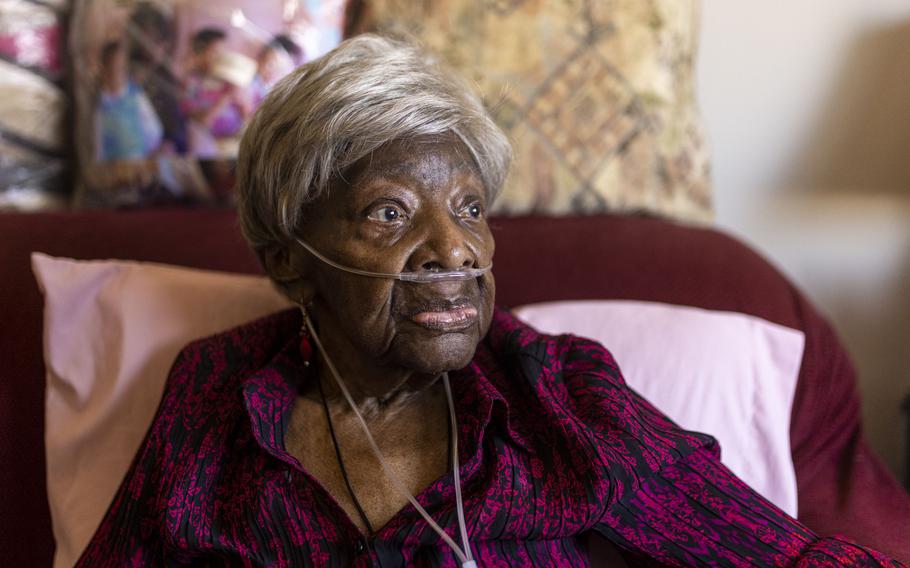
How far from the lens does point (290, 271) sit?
4.14ft

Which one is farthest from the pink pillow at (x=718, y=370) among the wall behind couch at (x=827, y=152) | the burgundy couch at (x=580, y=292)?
the wall behind couch at (x=827, y=152)

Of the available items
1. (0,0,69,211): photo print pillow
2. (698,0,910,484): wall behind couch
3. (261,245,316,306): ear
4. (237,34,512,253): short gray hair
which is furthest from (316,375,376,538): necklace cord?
(698,0,910,484): wall behind couch

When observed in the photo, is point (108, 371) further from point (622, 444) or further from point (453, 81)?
point (622, 444)

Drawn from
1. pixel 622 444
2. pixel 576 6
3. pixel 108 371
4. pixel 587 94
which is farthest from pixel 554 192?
pixel 108 371

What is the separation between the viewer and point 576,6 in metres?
1.82

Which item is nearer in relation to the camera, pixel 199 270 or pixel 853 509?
pixel 853 509

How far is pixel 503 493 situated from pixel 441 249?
1.05ft

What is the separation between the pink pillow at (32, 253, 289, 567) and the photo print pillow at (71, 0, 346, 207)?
332 mm

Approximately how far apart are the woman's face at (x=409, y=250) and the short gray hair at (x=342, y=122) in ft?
0.08

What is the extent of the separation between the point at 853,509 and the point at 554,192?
2.73ft

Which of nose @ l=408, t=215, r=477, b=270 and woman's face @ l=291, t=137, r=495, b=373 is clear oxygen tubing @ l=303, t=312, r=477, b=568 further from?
nose @ l=408, t=215, r=477, b=270

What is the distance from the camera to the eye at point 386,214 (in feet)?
3.67

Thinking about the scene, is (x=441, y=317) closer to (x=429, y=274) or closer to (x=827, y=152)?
(x=429, y=274)

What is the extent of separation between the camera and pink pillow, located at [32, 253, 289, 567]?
1.37m
